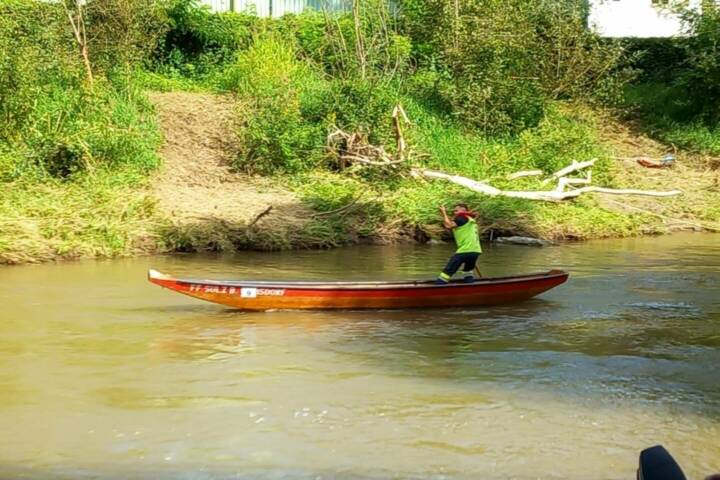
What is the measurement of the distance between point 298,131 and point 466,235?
915cm

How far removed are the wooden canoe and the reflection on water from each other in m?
0.20

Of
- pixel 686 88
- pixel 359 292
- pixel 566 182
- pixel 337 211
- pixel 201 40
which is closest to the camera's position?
pixel 359 292

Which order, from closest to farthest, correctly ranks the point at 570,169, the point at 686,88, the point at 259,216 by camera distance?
the point at 259,216
the point at 570,169
the point at 686,88

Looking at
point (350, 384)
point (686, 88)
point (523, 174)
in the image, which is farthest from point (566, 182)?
point (350, 384)

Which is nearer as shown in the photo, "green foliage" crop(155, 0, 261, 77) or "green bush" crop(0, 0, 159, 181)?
"green bush" crop(0, 0, 159, 181)

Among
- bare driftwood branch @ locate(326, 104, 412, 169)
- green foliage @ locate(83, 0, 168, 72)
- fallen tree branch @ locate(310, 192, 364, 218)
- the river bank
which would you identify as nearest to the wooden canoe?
the river bank

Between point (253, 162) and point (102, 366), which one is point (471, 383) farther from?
point (253, 162)

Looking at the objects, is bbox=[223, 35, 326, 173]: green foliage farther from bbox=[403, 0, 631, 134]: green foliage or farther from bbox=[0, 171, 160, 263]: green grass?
bbox=[403, 0, 631, 134]: green foliage

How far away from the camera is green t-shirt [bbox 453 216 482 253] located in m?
12.6

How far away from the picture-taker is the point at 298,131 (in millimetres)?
21000

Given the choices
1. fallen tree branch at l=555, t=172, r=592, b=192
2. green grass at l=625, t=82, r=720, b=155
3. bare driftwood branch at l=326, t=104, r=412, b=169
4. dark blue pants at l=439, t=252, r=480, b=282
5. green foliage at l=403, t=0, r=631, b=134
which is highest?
green foliage at l=403, t=0, r=631, b=134

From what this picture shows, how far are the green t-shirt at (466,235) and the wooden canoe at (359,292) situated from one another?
46cm

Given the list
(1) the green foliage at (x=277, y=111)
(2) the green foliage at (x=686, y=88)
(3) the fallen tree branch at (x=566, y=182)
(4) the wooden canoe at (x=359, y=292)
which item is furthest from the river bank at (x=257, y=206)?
(4) the wooden canoe at (x=359, y=292)

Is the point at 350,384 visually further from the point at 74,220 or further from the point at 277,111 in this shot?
the point at 277,111
